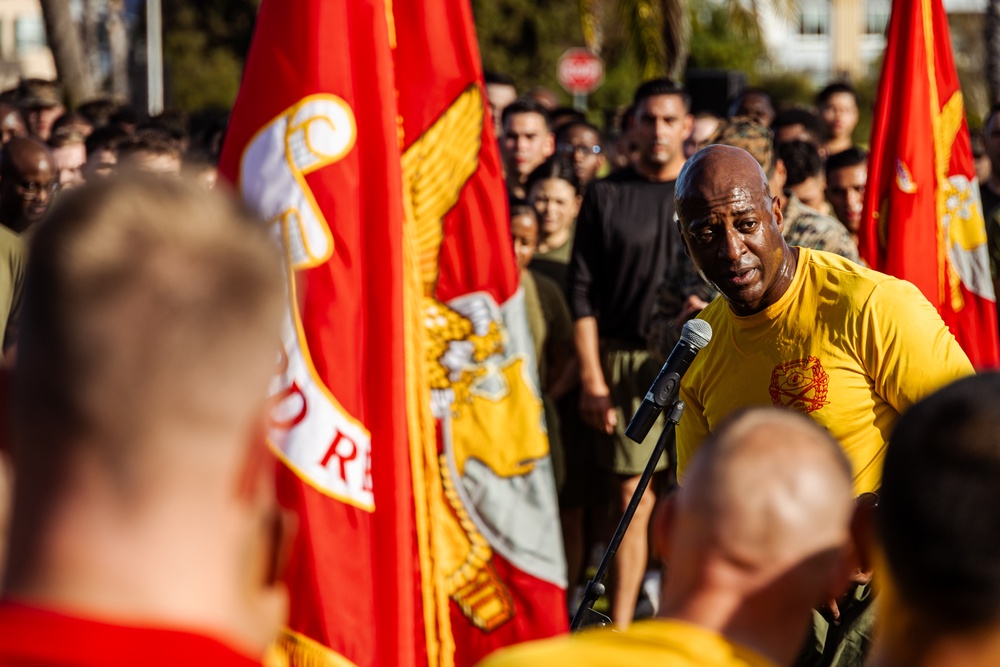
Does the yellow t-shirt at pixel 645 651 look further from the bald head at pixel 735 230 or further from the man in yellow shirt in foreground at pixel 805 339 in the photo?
the bald head at pixel 735 230

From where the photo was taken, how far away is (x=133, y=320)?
4.54ft

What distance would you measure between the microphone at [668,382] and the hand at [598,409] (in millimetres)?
3492

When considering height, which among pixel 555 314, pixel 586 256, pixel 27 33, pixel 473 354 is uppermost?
pixel 473 354

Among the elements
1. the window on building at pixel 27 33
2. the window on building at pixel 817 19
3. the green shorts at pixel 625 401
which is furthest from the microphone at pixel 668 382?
the window on building at pixel 817 19

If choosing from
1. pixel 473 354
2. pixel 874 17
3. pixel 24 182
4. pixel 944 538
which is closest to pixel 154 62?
pixel 24 182

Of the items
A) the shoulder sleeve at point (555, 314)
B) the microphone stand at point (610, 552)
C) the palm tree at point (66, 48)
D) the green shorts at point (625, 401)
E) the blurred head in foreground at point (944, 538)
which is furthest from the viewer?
the palm tree at point (66, 48)

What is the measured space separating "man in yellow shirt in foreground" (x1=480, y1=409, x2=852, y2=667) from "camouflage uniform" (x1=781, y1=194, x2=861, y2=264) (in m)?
3.93

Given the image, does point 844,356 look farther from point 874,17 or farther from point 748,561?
point 874,17

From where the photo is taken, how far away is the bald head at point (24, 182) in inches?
284

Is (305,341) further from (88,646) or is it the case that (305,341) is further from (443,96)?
(88,646)

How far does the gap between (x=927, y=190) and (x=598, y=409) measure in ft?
6.58

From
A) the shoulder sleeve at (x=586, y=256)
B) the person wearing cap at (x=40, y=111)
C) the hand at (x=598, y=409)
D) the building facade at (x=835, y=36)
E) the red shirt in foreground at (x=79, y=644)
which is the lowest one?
the building facade at (x=835, y=36)

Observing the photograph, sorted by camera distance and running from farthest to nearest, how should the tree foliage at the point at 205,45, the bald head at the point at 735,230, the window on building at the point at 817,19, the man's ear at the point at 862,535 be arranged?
the window on building at the point at 817,19 < the tree foliage at the point at 205,45 < the bald head at the point at 735,230 < the man's ear at the point at 862,535

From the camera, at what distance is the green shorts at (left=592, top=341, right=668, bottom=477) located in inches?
288
